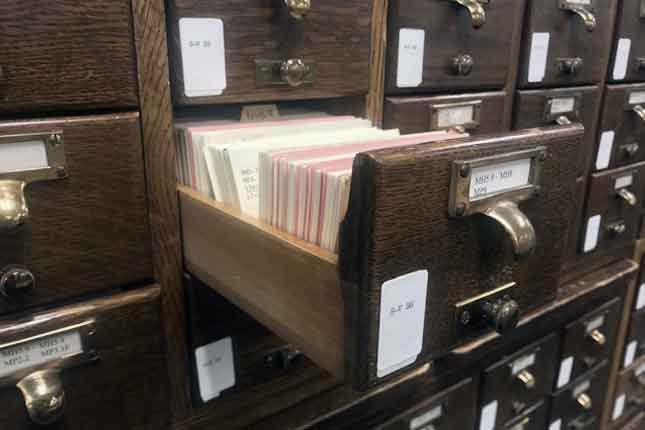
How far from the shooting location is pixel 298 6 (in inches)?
21.2

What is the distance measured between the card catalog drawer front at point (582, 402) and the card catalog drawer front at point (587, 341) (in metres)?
0.03

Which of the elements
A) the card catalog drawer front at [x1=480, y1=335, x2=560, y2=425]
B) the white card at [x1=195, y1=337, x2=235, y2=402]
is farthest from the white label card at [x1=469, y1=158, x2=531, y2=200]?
the card catalog drawer front at [x1=480, y1=335, x2=560, y2=425]

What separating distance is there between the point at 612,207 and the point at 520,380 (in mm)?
399

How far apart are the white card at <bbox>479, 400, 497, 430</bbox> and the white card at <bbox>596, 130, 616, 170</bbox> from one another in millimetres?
Answer: 481

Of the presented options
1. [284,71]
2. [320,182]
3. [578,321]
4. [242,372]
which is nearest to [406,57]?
[284,71]

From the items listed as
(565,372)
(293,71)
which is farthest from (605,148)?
(293,71)

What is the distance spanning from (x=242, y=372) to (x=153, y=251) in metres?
0.21

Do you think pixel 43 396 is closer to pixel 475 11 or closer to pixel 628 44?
pixel 475 11

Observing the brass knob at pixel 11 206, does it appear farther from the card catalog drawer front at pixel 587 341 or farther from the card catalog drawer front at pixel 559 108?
the card catalog drawer front at pixel 587 341

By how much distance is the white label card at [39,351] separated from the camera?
18.8 inches

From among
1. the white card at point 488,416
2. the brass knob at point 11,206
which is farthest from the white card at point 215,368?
the white card at point 488,416

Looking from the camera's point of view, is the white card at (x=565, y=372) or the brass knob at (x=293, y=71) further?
the white card at (x=565, y=372)

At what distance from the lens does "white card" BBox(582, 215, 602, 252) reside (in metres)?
1.05

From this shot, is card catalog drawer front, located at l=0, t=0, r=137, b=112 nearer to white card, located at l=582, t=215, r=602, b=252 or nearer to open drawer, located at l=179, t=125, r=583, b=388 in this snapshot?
open drawer, located at l=179, t=125, r=583, b=388
